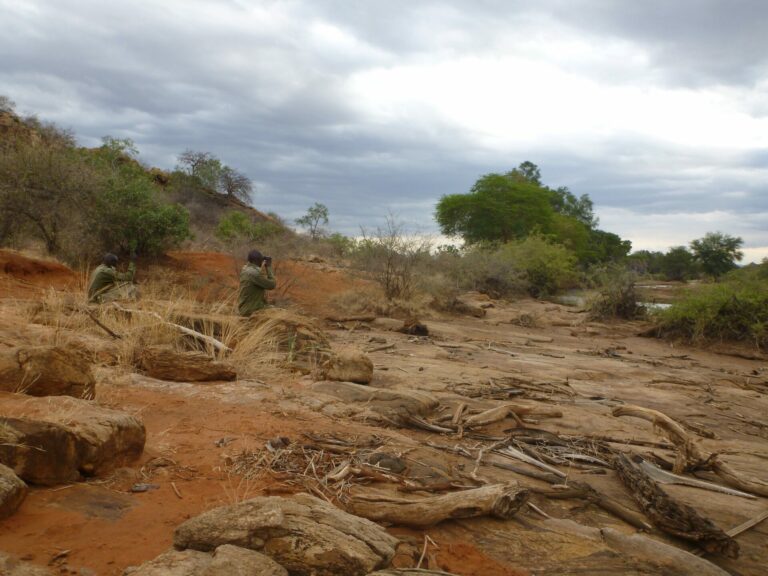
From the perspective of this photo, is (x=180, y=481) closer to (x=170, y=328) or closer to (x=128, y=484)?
(x=128, y=484)

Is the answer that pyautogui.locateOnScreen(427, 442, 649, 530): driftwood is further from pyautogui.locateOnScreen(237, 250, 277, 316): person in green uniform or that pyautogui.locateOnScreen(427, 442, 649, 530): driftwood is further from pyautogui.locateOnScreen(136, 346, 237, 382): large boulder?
pyautogui.locateOnScreen(237, 250, 277, 316): person in green uniform

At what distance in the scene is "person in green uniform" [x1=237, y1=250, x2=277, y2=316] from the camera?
9086mm

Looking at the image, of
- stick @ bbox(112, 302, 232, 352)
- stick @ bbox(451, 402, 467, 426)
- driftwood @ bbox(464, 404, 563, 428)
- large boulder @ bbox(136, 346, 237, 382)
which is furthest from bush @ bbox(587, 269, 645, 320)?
large boulder @ bbox(136, 346, 237, 382)

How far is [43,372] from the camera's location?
13.6 ft

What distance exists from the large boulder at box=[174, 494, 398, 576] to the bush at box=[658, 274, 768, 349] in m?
13.7

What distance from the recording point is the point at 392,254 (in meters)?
16.9

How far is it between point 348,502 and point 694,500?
2457 millimetres

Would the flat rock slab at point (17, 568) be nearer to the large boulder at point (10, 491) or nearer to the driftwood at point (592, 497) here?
the large boulder at point (10, 491)

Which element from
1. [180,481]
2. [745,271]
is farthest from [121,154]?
[180,481]

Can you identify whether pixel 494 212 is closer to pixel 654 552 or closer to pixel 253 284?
pixel 253 284

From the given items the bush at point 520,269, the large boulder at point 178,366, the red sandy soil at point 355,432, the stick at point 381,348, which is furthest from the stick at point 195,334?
the bush at point 520,269

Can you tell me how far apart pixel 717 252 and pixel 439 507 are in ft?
130

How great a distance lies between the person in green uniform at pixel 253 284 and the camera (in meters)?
9.09

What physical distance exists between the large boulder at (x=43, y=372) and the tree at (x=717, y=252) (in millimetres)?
39161
